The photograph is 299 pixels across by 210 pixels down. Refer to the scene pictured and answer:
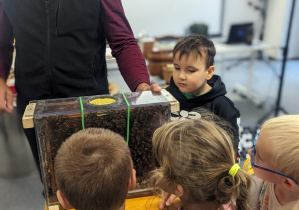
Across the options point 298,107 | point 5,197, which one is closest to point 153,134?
point 5,197

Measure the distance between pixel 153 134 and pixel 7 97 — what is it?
0.61 meters

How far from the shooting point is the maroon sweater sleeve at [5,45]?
1.22 m

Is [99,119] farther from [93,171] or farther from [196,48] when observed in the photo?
[196,48]

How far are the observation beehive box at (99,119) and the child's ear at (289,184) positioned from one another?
1.32 ft

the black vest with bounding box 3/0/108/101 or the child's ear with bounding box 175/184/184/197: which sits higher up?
the black vest with bounding box 3/0/108/101

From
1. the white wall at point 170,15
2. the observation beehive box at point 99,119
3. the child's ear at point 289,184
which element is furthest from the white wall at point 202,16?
the child's ear at point 289,184

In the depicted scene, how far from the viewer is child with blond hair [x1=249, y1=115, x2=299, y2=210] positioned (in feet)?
2.94

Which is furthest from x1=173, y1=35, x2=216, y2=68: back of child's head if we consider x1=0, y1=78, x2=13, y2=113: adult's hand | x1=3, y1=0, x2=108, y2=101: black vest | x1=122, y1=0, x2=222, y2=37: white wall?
x1=122, y1=0, x2=222, y2=37: white wall

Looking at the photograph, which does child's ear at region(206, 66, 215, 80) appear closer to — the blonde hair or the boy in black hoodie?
the boy in black hoodie

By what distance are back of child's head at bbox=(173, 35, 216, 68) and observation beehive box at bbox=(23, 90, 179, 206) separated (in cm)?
38

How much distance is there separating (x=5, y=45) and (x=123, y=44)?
498mm

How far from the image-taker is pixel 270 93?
410 cm

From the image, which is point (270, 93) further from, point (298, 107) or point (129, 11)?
point (129, 11)

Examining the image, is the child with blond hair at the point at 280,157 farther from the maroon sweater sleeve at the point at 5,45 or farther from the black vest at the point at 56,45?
the maroon sweater sleeve at the point at 5,45
